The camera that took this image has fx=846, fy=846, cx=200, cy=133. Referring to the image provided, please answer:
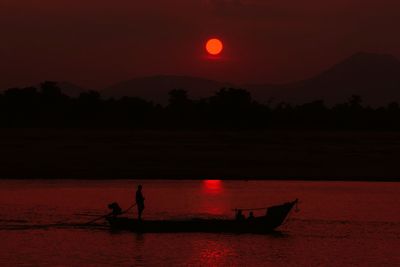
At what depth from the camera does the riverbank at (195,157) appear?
6322cm

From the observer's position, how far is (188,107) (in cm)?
11644

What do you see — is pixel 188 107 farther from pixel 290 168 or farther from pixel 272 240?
pixel 272 240

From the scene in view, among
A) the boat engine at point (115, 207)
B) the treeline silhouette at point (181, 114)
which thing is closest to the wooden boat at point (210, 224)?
the boat engine at point (115, 207)

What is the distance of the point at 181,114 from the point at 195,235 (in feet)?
243

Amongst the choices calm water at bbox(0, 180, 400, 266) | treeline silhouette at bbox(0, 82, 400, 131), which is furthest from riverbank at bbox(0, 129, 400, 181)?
treeline silhouette at bbox(0, 82, 400, 131)

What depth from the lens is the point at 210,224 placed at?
3669 centimetres

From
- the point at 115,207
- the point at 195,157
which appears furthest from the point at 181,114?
the point at 115,207

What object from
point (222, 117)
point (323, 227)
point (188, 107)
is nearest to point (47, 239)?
point (323, 227)

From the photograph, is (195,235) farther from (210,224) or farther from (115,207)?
(115,207)

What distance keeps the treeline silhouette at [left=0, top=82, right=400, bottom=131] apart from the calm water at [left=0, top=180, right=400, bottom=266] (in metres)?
41.4

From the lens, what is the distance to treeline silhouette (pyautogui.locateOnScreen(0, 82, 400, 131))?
339ft

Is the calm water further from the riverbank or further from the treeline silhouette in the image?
the treeline silhouette

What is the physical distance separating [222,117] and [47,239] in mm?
70408

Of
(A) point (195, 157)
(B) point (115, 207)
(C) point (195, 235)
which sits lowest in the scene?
(C) point (195, 235)
